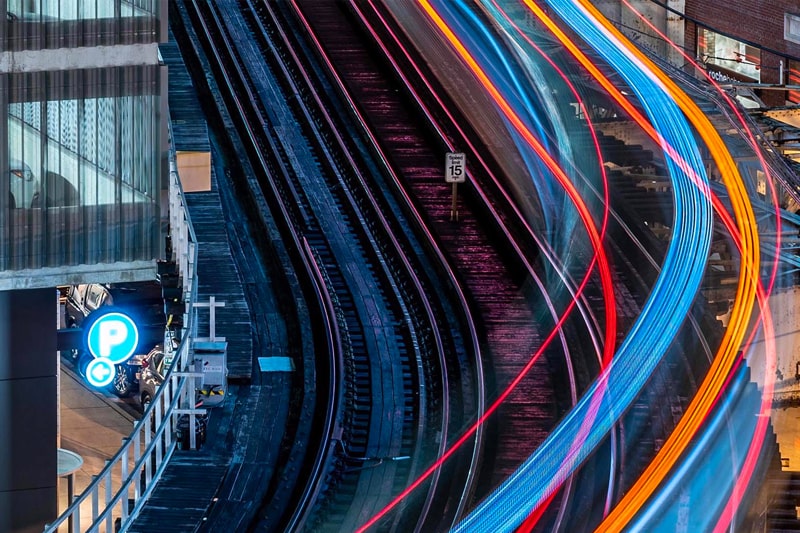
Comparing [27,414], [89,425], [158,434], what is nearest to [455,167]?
[89,425]

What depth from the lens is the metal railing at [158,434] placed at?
11.3 meters

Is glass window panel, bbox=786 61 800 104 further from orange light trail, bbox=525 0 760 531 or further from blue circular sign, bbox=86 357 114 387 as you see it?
blue circular sign, bbox=86 357 114 387

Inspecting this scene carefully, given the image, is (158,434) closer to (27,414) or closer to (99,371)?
(99,371)

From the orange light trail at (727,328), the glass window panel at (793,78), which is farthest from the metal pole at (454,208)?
the glass window panel at (793,78)

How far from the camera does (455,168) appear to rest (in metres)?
20.9

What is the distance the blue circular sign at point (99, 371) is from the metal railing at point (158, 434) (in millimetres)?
564

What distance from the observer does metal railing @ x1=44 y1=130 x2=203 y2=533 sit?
11344 mm

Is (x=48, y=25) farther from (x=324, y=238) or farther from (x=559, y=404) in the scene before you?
(x=324, y=238)

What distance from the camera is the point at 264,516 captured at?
1319 cm

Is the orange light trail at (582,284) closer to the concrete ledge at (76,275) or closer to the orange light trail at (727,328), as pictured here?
the orange light trail at (727,328)

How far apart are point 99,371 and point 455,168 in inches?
389

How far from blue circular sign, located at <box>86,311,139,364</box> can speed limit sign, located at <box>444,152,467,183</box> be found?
9248mm

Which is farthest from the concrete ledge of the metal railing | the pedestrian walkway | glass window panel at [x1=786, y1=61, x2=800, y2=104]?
glass window panel at [x1=786, y1=61, x2=800, y2=104]

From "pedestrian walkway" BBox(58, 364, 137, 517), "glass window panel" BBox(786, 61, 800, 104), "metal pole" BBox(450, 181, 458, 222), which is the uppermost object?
"glass window panel" BBox(786, 61, 800, 104)
